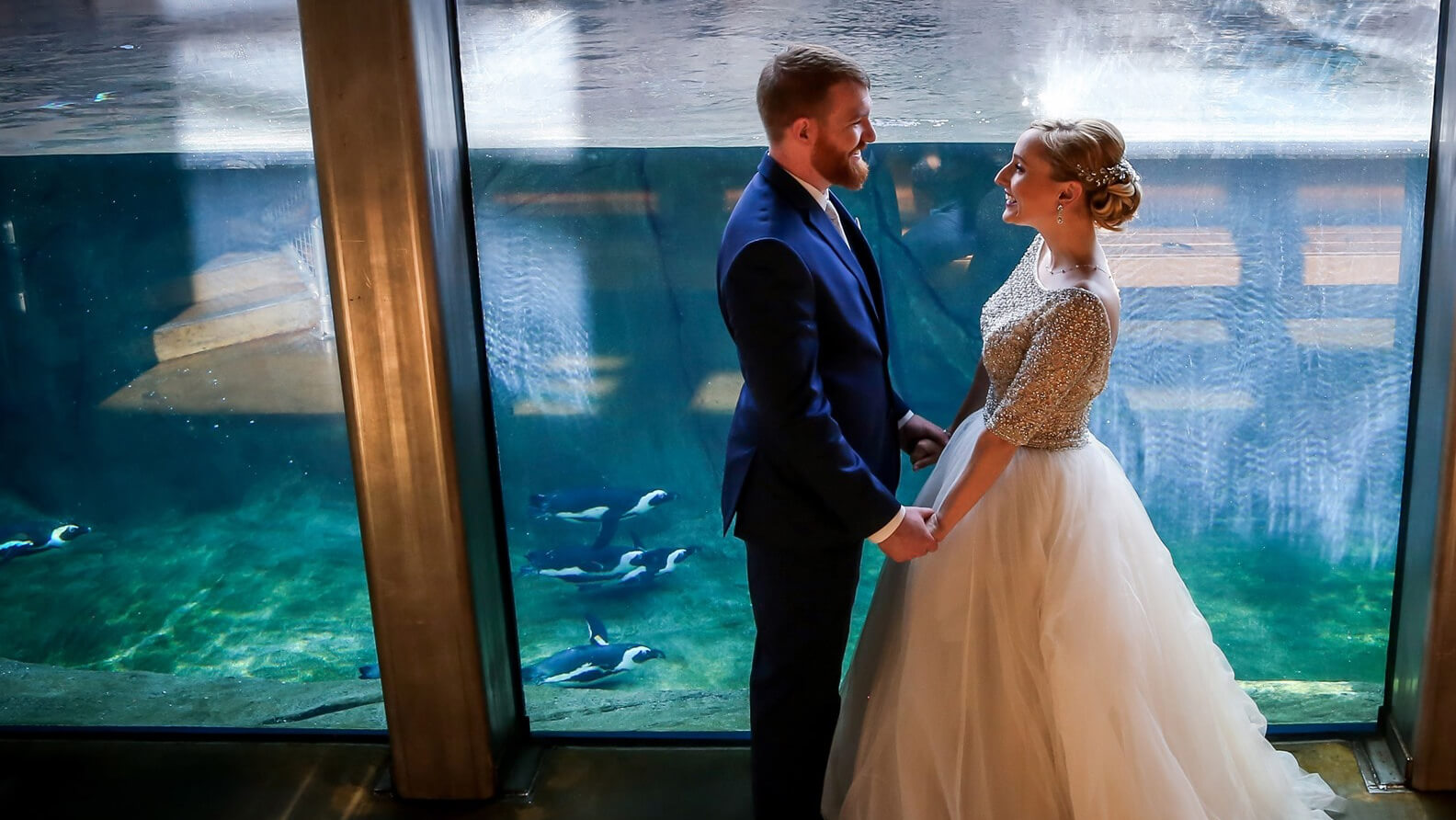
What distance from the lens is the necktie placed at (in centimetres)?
216

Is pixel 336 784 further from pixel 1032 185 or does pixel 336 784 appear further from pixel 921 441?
pixel 1032 185

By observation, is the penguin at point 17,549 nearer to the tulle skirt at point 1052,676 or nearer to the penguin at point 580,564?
the penguin at point 580,564

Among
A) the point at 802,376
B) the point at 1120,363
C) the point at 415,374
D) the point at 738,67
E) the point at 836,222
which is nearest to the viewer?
the point at 802,376

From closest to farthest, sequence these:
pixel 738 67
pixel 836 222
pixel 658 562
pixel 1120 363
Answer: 1. pixel 836 222
2. pixel 738 67
3. pixel 1120 363
4. pixel 658 562

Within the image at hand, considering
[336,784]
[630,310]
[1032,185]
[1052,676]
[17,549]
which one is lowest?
[336,784]

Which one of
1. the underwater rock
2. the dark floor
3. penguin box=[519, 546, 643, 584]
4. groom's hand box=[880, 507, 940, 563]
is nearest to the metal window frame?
the dark floor

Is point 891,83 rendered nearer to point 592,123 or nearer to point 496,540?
point 592,123

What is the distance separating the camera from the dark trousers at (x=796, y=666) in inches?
86.2

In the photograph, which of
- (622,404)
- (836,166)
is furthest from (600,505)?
(836,166)

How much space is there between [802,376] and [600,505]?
3.93 ft

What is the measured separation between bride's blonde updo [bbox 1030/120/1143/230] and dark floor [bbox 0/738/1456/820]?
4.88 ft

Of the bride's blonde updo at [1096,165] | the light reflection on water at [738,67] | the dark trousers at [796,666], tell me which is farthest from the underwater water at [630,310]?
the bride's blonde updo at [1096,165]

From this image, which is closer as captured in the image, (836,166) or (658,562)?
(836,166)

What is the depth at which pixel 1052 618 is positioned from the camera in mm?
2100
